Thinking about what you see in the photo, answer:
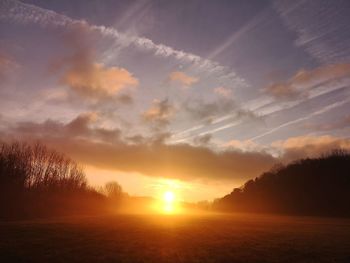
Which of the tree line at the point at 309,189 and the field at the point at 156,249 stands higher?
the tree line at the point at 309,189

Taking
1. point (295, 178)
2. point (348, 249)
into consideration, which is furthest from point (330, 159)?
point (348, 249)

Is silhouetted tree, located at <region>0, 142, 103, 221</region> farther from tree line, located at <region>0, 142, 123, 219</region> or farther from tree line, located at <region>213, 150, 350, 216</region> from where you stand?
tree line, located at <region>213, 150, 350, 216</region>

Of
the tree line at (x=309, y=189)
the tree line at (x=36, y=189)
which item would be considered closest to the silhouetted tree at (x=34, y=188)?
the tree line at (x=36, y=189)

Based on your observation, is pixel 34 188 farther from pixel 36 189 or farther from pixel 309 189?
pixel 309 189

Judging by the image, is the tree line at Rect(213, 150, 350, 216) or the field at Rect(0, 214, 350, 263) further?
the tree line at Rect(213, 150, 350, 216)

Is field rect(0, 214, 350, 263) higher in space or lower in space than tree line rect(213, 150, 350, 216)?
lower

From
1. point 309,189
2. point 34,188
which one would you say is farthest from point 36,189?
point 309,189

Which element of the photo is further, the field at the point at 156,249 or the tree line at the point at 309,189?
the tree line at the point at 309,189

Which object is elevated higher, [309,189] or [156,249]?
[309,189]

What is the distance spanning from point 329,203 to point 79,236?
265 feet

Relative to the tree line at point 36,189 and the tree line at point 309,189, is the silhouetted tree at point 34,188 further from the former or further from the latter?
the tree line at point 309,189

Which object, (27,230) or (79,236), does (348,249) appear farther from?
(27,230)

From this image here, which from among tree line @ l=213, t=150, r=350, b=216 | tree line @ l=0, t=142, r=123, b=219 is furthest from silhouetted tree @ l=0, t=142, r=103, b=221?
tree line @ l=213, t=150, r=350, b=216

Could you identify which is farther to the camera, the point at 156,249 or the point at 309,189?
the point at 309,189
